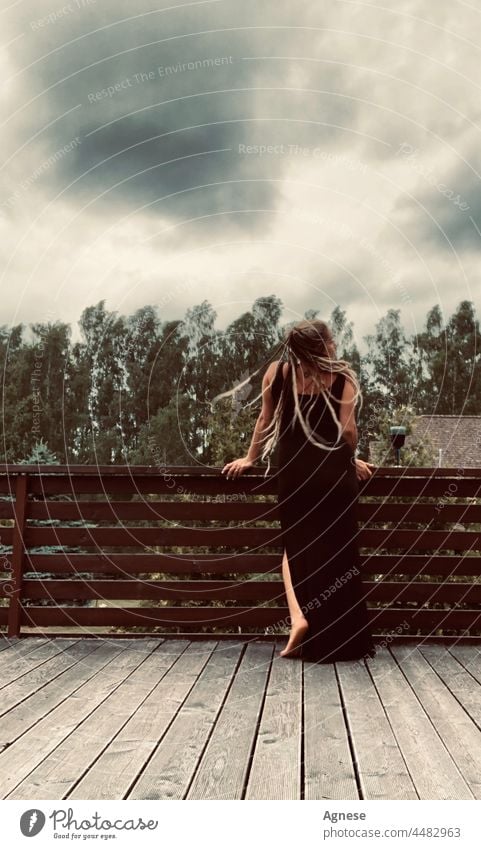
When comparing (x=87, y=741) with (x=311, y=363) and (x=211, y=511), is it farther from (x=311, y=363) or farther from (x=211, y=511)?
(x=311, y=363)

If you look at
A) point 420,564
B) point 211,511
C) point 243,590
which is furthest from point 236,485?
point 420,564

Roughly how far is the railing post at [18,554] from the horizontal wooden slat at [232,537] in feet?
0.62

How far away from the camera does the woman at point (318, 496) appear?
321 centimetres

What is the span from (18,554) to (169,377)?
149 inches

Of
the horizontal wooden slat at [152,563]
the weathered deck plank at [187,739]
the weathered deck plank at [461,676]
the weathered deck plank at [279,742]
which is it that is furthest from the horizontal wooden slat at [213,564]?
the weathered deck plank at [279,742]

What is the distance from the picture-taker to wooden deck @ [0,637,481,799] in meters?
1.83

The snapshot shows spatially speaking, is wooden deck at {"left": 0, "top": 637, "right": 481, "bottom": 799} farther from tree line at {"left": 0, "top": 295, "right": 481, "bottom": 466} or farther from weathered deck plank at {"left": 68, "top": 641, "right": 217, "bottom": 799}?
tree line at {"left": 0, "top": 295, "right": 481, "bottom": 466}

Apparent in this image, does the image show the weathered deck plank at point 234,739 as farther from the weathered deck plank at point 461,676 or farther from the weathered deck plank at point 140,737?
the weathered deck plank at point 461,676

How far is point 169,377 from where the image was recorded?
24.0 ft

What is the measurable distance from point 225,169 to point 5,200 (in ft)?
3.95

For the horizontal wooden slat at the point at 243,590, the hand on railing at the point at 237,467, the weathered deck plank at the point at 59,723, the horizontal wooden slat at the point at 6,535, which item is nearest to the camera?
the weathered deck plank at the point at 59,723

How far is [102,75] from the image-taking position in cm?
368

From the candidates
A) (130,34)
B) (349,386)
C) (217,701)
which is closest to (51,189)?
(130,34)

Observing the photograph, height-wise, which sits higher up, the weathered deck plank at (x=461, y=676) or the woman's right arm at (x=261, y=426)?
the woman's right arm at (x=261, y=426)
